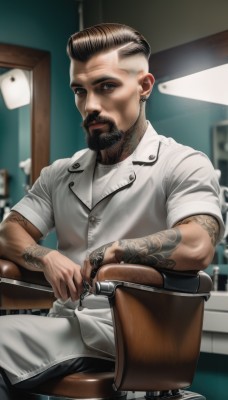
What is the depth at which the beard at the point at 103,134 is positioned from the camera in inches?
81.0

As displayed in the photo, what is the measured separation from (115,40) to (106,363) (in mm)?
1075

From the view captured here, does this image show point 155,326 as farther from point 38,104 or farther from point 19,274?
point 38,104

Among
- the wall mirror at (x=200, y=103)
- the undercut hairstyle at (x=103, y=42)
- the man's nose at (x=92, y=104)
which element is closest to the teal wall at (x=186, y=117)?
the wall mirror at (x=200, y=103)

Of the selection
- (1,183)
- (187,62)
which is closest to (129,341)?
(187,62)

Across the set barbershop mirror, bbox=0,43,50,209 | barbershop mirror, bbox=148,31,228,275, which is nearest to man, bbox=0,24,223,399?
barbershop mirror, bbox=148,31,228,275

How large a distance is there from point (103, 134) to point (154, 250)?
1.76 ft

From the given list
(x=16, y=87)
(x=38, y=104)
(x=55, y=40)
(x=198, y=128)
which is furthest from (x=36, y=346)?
(x=55, y=40)

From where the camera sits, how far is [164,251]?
1701 millimetres

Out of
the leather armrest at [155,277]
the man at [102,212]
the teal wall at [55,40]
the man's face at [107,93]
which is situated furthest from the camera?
the teal wall at [55,40]

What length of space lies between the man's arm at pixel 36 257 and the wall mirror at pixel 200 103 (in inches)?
64.1

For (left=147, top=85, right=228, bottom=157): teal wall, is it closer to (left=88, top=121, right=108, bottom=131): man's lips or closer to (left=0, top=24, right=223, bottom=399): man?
(left=0, top=24, right=223, bottom=399): man

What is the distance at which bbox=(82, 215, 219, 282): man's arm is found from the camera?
1708mm

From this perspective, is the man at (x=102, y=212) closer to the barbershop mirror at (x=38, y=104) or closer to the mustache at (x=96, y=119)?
the mustache at (x=96, y=119)

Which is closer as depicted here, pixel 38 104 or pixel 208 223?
pixel 208 223
